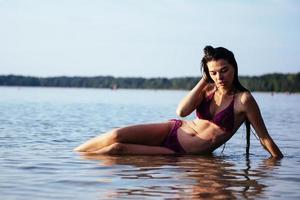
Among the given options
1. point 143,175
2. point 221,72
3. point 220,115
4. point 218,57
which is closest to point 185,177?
point 143,175

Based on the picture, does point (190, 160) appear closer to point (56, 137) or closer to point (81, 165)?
point (81, 165)

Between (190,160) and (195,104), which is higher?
(195,104)

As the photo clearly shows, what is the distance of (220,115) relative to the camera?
324 inches

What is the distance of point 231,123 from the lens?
8.29 metres

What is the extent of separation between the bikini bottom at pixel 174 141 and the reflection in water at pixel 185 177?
0.20 meters

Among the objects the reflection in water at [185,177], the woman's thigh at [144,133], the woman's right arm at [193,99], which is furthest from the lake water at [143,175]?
the woman's right arm at [193,99]

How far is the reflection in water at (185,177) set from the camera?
5.73 m

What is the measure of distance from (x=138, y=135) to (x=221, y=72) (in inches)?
61.8

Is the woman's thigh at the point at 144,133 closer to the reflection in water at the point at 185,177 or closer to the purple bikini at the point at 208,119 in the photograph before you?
the purple bikini at the point at 208,119

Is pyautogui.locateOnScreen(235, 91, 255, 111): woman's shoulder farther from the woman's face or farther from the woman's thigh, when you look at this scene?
the woman's thigh

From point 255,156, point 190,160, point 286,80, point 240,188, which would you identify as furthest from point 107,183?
point 286,80

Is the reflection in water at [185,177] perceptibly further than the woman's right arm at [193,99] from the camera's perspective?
No

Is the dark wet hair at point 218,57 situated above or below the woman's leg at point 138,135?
above

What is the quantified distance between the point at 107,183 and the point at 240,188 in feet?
4.56
